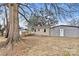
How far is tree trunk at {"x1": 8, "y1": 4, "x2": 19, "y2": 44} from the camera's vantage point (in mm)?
1618

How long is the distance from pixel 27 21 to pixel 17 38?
0.52 ft

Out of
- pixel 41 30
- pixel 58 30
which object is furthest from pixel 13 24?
pixel 58 30

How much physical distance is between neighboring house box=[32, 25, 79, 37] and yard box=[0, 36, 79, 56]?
3 cm

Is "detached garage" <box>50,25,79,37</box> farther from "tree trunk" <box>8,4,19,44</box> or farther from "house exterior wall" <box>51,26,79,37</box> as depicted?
"tree trunk" <box>8,4,19,44</box>

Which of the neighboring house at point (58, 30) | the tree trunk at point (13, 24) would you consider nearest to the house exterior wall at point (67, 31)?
the neighboring house at point (58, 30)

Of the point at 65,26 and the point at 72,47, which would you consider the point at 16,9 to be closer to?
the point at 65,26

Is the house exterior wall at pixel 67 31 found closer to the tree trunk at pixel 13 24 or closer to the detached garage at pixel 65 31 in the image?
the detached garage at pixel 65 31

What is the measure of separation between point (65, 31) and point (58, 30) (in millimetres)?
56

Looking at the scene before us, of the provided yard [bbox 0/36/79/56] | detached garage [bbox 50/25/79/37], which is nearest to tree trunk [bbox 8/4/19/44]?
yard [bbox 0/36/79/56]

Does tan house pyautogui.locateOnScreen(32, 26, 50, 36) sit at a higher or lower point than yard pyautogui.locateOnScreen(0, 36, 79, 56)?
higher

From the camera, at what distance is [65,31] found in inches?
63.3

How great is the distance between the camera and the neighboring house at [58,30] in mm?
1601

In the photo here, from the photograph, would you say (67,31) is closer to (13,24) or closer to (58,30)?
(58,30)

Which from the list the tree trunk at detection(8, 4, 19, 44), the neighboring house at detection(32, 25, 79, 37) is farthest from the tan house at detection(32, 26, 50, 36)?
the tree trunk at detection(8, 4, 19, 44)
